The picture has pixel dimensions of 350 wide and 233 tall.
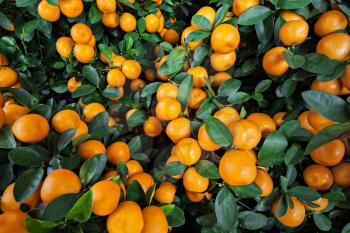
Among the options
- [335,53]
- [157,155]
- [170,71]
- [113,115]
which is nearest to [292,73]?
[335,53]

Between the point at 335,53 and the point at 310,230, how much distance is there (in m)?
0.54

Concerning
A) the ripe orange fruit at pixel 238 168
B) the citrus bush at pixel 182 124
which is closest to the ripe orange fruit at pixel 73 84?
the citrus bush at pixel 182 124

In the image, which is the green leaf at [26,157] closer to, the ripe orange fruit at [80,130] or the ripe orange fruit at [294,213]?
the ripe orange fruit at [80,130]

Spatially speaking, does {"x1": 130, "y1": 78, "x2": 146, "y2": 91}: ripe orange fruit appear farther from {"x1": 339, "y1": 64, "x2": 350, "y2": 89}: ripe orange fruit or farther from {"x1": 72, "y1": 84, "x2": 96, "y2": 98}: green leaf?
{"x1": 339, "y1": 64, "x2": 350, "y2": 89}: ripe orange fruit

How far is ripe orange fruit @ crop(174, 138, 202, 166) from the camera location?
67 cm

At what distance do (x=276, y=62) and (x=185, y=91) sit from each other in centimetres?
27

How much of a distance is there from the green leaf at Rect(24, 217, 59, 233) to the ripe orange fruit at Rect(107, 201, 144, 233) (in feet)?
0.33

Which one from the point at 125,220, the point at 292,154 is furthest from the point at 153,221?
the point at 292,154

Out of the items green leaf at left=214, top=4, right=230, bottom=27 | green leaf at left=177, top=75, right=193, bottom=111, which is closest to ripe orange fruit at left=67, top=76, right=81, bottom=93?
green leaf at left=177, top=75, right=193, bottom=111

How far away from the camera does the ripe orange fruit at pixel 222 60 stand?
2.74 ft

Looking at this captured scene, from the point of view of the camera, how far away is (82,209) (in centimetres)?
46

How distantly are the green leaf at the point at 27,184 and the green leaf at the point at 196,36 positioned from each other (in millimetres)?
571

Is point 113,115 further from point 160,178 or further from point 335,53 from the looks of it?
point 335,53

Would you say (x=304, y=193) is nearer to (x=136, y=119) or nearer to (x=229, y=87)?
(x=229, y=87)
